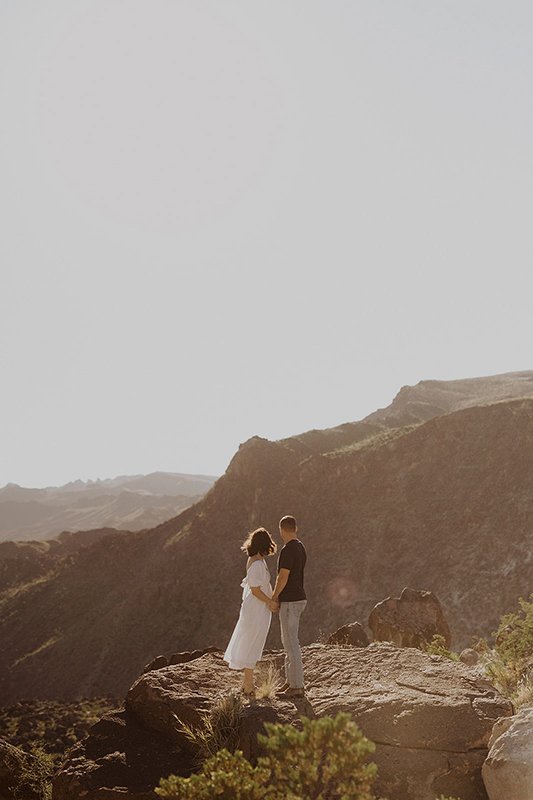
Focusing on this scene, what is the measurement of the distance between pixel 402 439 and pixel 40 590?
3506 cm

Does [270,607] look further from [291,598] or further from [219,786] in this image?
[219,786]

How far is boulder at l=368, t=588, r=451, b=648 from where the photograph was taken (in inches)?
659

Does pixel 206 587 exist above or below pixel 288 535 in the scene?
below

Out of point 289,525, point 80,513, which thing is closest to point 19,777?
point 289,525

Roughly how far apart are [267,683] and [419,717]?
1.83 m

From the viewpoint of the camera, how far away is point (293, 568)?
7.02 meters

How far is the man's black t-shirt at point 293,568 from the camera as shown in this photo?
701cm

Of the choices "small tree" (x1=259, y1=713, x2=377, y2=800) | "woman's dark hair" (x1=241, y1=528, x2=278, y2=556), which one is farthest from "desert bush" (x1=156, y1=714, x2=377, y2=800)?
"woman's dark hair" (x1=241, y1=528, x2=278, y2=556)

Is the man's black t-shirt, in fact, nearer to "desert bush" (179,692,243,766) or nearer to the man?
the man

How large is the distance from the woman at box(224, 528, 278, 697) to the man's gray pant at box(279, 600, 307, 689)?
173mm

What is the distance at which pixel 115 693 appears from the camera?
34.9 m

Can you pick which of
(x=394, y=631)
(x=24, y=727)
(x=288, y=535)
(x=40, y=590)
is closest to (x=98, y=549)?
(x=40, y=590)

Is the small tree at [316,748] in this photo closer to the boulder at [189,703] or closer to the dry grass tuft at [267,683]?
the boulder at [189,703]

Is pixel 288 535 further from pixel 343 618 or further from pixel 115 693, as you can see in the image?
pixel 115 693
